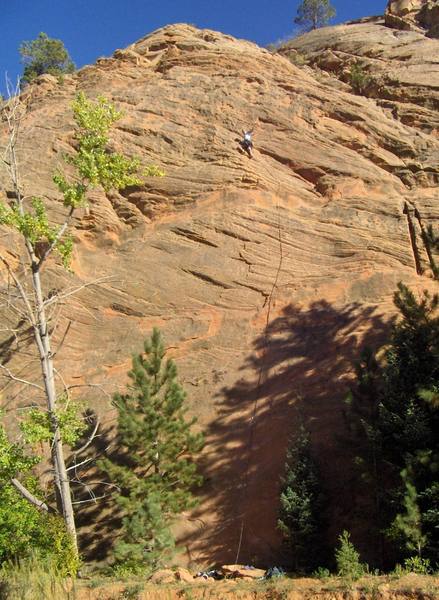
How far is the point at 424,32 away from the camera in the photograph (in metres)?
31.3

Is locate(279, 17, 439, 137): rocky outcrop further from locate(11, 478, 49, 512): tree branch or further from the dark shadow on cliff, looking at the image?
locate(11, 478, 49, 512): tree branch

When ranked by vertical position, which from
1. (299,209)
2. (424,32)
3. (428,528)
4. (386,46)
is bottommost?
(428,528)

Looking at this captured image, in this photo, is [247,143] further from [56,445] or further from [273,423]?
[56,445]

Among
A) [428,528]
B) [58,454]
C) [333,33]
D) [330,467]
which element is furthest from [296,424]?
[333,33]

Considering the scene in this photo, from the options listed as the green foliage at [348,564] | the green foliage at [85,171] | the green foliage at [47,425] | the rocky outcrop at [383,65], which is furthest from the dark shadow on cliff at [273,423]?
the rocky outcrop at [383,65]

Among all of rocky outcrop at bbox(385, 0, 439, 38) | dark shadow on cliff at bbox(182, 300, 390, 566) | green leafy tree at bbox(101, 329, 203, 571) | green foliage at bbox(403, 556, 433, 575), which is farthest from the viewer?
rocky outcrop at bbox(385, 0, 439, 38)

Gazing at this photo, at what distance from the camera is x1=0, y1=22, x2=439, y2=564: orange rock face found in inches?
516

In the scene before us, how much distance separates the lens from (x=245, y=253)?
1681cm

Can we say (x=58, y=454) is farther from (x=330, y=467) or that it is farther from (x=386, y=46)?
(x=386, y=46)

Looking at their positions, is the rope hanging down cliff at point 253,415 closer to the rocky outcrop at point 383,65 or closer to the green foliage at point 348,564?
the green foliage at point 348,564

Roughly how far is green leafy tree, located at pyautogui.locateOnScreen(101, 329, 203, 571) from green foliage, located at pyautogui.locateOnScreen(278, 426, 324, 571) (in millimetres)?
2389

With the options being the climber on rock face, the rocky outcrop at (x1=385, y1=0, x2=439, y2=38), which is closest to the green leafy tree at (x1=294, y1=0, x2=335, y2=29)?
the rocky outcrop at (x1=385, y1=0, x2=439, y2=38)

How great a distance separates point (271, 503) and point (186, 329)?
588 centimetres

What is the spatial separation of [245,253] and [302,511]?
8716 mm
